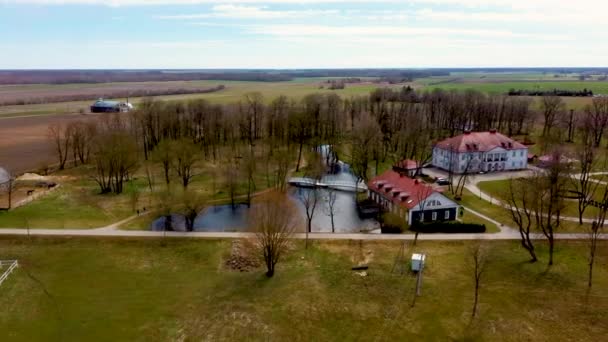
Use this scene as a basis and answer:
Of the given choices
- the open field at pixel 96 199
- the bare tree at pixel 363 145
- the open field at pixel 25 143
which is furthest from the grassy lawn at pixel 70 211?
the bare tree at pixel 363 145

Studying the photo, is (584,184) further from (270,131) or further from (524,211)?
(270,131)

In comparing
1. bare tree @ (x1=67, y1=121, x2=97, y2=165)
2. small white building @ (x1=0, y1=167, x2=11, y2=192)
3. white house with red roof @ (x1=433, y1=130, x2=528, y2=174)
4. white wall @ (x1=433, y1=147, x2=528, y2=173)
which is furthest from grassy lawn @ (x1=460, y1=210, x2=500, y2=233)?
bare tree @ (x1=67, y1=121, x2=97, y2=165)

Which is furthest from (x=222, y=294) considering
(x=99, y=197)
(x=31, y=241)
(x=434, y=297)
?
(x=99, y=197)

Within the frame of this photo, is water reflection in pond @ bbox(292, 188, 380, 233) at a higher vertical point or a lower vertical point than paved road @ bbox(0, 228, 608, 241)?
lower

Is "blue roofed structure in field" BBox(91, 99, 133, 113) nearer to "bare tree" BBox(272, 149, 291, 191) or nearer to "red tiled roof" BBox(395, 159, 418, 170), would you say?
"bare tree" BBox(272, 149, 291, 191)

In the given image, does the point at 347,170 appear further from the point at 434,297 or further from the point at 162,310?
the point at 162,310
